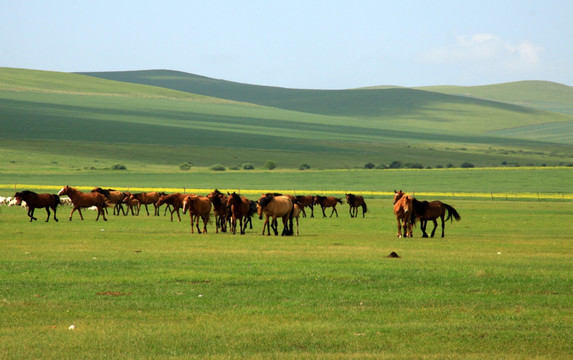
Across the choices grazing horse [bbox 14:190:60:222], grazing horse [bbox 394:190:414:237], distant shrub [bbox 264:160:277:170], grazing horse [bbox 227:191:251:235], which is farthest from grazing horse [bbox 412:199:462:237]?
distant shrub [bbox 264:160:277:170]

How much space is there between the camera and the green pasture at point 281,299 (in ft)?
37.5

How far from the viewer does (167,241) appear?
91.9ft

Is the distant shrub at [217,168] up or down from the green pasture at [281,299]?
down

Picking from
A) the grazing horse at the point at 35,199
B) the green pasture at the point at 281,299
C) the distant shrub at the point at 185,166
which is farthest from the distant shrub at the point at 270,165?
the green pasture at the point at 281,299

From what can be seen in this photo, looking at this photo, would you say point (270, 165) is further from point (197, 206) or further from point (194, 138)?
point (197, 206)

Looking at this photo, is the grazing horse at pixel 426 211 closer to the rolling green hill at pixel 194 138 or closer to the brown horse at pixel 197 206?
the brown horse at pixel 197 206

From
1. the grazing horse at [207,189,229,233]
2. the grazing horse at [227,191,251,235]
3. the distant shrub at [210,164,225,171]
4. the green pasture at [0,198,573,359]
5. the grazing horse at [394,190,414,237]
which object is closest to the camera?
the green pasture at [0,198,573,359]

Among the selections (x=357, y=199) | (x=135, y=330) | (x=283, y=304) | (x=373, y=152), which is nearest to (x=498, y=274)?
(x=283, y=304)

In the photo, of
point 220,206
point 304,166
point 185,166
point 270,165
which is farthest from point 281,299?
point 304,166

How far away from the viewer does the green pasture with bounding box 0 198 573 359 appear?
37.5 ft

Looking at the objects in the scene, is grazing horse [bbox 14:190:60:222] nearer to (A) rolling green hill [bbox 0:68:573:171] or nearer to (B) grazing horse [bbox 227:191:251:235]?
(B) grazing horse [bbox 227:191:251:235]

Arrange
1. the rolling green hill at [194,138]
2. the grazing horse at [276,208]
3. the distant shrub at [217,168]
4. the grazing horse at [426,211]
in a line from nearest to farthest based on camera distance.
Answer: the grazing horse at [276,208] → the grazing horse at [426,211] → the distant shrub at [217,168] → the rolling green hill at [194,138]

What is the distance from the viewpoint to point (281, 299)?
15.3 m

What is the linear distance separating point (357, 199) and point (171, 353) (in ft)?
126
